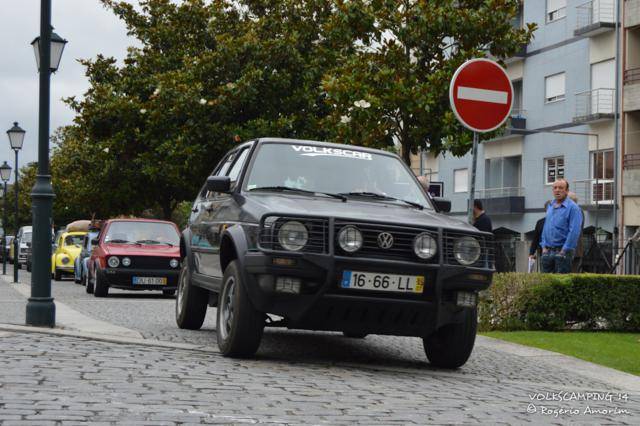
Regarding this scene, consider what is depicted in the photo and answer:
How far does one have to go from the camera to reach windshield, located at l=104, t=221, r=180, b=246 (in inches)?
836

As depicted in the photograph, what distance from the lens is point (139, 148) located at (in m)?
35.2

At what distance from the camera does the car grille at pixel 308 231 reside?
780 cm

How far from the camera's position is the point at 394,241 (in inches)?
314

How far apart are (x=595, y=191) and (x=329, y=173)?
102 feet

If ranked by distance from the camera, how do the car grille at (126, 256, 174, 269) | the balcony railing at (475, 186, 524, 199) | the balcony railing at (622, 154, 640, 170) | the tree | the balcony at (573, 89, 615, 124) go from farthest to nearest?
the balcony railing at (475, 186, 524, 199)
the balcony at (573, 89, 615, 124)
the balcony railing at (622, 154, 640, 170)
the tree
the car grille at (126, 256, 174, 269)

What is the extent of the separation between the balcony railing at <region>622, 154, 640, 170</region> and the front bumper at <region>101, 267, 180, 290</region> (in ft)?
71.6

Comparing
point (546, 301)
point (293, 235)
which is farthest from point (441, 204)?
point (546, 301)

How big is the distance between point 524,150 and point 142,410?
3951 cm

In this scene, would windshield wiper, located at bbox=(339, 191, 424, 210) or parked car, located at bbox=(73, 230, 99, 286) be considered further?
parked car, located at bbox=(73, 230, 99, 286)

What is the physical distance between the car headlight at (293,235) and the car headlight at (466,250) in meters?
1.21

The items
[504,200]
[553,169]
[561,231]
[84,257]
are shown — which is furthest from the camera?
[504,200]

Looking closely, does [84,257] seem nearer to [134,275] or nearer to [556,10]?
[134,275]

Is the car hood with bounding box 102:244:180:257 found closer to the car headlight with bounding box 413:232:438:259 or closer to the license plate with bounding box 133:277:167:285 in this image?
the license plate with bounding box 133:277:167:285

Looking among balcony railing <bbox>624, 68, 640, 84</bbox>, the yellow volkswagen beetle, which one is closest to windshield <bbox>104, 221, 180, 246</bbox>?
the yellow volkswagen beetle
